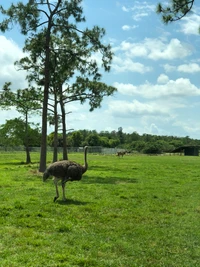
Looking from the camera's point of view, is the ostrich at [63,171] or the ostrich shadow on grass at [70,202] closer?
the ostrich shadow on grass at [70,202]

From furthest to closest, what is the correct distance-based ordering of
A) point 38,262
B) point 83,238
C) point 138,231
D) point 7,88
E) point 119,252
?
1. point 7,88
2. point 138,231
3. point 83,238
4. point 119,252
5. point 38,262

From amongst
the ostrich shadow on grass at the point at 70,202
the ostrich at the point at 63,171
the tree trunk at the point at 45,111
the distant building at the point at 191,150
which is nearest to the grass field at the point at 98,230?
the ostrich shadow on grass at the point at 70,202

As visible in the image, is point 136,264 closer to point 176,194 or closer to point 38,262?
point 38,262

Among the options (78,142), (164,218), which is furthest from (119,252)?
(78,142)

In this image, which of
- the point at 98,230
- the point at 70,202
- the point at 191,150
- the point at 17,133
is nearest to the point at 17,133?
the point at 17,133

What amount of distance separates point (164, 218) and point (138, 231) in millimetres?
1849

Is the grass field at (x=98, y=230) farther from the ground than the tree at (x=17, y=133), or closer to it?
closer to it

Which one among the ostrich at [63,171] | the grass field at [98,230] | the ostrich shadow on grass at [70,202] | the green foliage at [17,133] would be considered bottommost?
the grass field at [98,230]

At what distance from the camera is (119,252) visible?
→ 22.0 ft

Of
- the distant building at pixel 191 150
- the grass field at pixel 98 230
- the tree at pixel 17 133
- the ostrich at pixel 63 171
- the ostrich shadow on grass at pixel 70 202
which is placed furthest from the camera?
the distant building at pixel 191 150

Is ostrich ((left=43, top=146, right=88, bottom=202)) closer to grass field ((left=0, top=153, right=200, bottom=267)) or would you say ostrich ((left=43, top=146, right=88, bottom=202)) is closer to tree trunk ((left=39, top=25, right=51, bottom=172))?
grass field ((left=0, top=153, right=200, bottom=267))

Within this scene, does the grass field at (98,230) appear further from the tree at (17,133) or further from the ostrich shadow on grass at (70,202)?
the tree at (17,133)

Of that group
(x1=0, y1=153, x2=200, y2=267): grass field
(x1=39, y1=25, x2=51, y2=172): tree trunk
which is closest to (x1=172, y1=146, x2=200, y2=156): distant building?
(x1=39, y1=25, x2=51, y2=172): tree trunk

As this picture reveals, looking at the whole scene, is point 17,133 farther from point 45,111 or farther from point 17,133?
point 45,111
